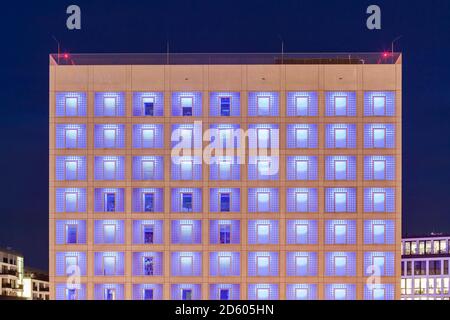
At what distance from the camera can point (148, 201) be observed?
7919 cm

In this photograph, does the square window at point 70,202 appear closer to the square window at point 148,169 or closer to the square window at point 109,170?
the square window at point 109,170

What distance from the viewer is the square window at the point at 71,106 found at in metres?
79.5

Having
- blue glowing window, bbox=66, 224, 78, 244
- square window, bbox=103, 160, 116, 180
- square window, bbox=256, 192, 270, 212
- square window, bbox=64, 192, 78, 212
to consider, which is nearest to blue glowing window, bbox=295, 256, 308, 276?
square window, bbox=256, 192, 270, 212

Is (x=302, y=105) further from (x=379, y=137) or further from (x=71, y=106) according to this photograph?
(x=71, y=106)

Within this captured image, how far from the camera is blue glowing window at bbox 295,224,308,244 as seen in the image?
78375 mm

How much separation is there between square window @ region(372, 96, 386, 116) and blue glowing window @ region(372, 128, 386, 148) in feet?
5.50

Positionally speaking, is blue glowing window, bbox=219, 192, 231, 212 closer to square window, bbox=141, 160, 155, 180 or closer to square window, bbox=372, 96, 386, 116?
square window, bbox=141, 160, 155, 180

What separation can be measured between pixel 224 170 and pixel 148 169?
789 cm

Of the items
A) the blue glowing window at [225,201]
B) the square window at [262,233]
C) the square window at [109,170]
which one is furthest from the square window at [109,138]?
the square window at [262,233]

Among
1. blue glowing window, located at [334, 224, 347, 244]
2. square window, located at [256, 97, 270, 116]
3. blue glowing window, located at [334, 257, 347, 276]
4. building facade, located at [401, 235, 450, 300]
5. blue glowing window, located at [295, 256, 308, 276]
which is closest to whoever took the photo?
blue glowing window, located at [334, 257, 347, 276]

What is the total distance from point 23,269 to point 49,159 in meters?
123

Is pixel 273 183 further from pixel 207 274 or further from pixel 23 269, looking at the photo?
pixel 23 269

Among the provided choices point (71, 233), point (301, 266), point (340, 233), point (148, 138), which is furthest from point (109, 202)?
point (340, 233)
